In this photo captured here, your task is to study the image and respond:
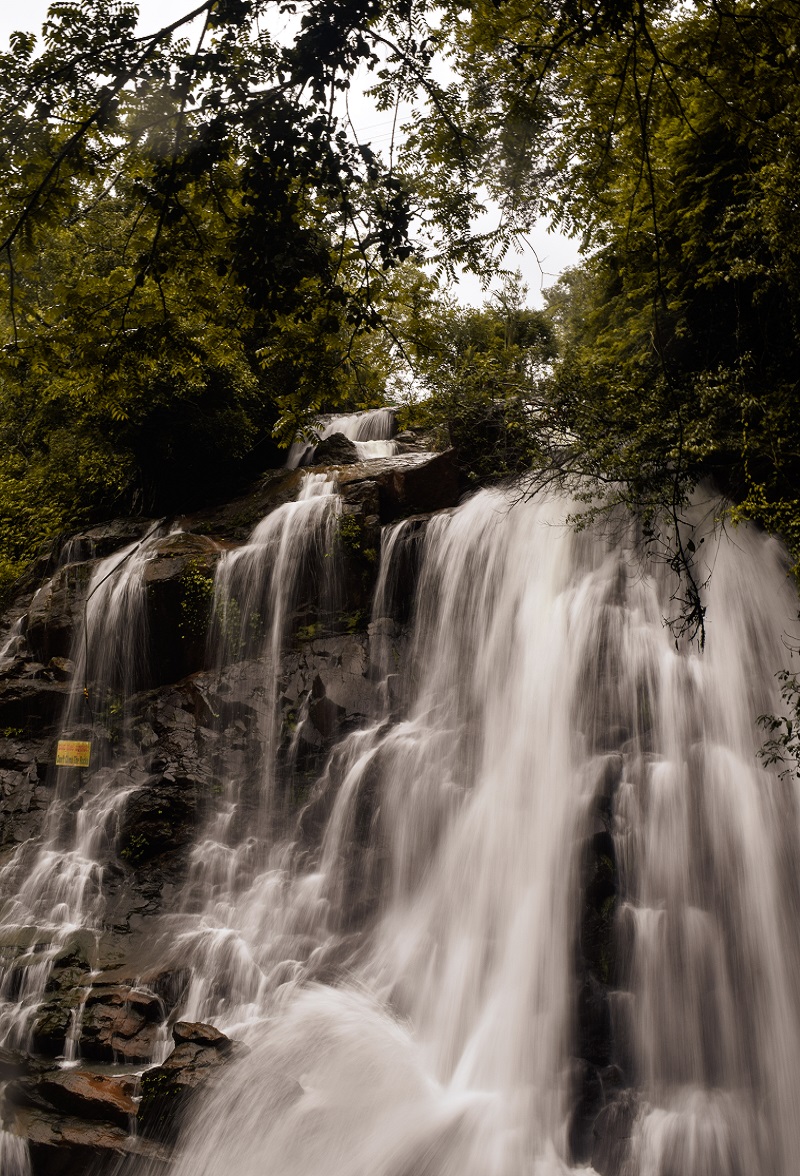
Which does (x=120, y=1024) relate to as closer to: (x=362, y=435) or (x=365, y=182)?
(x=365, y=182)

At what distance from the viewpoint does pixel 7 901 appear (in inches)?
364

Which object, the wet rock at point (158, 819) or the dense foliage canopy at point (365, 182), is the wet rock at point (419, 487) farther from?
the wet rock at point (158, 819)

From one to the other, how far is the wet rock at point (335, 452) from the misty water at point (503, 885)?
13.5 ft

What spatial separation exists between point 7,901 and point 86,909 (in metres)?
1.03

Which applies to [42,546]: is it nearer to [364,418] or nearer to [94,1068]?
[364,418]

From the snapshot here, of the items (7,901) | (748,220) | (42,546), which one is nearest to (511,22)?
(748,220)

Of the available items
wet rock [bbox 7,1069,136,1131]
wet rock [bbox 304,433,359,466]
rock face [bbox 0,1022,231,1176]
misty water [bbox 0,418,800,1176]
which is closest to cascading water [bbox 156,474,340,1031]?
misty water [bbox 0,418,800,1176]

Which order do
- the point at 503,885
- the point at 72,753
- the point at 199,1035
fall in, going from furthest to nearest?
the point at 72,753, the point at 503,885, the point at 199,1035

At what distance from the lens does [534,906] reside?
23.8 ft

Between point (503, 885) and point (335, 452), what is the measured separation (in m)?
9.70

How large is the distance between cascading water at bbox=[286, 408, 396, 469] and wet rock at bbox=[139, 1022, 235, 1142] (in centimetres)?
1063

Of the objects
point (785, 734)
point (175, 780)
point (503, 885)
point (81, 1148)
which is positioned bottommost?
point (81, 1148)

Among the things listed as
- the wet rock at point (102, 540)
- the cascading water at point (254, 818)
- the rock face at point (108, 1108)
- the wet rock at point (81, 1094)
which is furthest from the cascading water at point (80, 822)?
the cascading water at point (254, 818)

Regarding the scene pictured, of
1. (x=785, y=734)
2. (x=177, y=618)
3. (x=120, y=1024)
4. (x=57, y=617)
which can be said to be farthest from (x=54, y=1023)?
(x=785, y=734)
